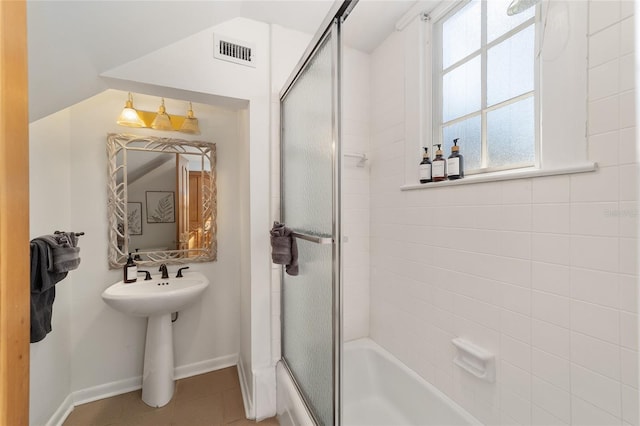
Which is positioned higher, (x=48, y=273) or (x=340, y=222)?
(x=340, y=222)

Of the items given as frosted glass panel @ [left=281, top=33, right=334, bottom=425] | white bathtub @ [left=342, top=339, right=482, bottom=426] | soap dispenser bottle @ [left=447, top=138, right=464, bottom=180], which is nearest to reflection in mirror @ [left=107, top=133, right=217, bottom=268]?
frosted glass panel @ [left=281, top=33, right=334, bottom=425]

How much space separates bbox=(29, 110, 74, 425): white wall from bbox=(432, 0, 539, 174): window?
2115 mm

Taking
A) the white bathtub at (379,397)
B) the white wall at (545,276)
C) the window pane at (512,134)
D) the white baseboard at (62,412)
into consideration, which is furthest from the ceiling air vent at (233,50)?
the white baseboard at (62,412)

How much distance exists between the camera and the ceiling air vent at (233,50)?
1.44 meters

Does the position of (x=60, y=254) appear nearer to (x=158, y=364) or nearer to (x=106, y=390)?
(x=158, y=364)

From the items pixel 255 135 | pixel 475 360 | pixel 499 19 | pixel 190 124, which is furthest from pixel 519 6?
pixel 190 124

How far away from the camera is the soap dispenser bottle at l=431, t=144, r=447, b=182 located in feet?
4.44

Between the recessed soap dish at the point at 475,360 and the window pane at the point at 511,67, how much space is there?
3.73ft

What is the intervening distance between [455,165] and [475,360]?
908 mm

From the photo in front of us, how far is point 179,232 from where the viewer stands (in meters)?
1.85

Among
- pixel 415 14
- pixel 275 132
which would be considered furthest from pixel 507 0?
pixel 275 132

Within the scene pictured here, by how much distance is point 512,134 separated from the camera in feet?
3.76

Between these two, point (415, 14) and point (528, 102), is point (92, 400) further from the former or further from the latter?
point (415, 14)

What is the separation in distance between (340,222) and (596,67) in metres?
0.94
